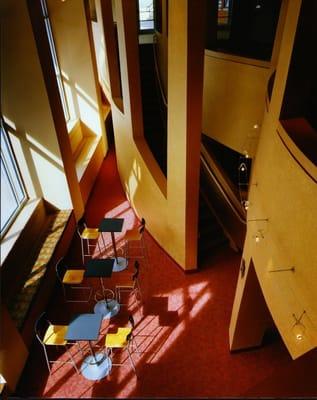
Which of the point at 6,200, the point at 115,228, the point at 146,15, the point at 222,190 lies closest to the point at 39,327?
the point at 115,228

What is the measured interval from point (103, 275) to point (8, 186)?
271 centimetres

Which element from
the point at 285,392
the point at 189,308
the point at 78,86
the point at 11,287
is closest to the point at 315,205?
the point at 285,392

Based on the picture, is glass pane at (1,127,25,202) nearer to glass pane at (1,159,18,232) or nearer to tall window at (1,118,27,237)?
tall window at (1,118,27,237)

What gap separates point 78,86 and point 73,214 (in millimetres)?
3993

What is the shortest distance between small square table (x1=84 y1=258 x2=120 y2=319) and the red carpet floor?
0.46 feet

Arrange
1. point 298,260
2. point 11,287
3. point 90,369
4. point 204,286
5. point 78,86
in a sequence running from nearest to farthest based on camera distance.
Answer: point 298,260, point 90,369, point 11,287, point 204,286, point 78,86

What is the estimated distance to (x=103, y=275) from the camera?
5.27 metres

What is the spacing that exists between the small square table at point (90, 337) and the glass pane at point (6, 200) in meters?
2.38

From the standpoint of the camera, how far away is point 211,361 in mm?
4910

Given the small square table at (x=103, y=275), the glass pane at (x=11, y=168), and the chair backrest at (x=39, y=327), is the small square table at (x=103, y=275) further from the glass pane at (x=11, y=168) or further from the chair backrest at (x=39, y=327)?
the glass pane at (x=11, y=168)

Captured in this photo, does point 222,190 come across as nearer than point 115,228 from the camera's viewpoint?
No

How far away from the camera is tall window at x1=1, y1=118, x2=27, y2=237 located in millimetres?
6011

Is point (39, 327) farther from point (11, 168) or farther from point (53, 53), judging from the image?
point (53, 53)

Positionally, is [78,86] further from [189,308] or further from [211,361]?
[211,361]
